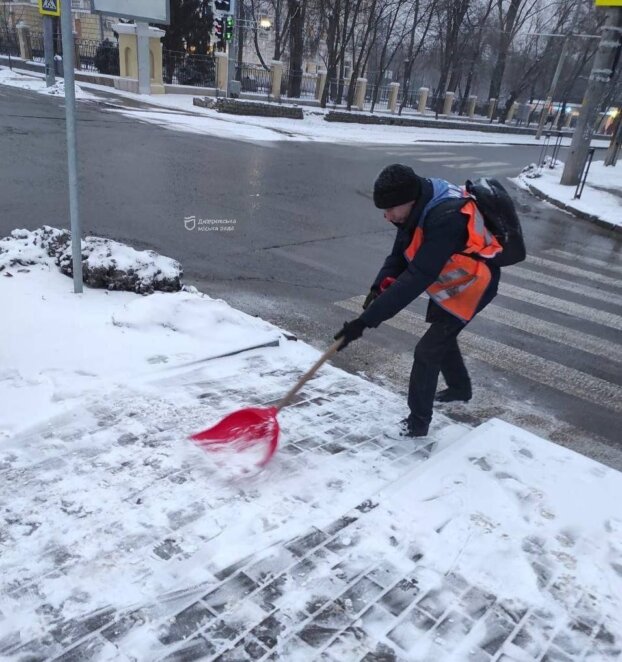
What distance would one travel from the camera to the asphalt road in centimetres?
455

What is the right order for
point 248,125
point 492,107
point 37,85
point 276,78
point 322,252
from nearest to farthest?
1. point 322,252
2. point 248,125
3. point 37,85
4. point 276,78
5. point 492,107

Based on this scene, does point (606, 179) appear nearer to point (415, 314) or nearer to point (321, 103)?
point (415, 314)

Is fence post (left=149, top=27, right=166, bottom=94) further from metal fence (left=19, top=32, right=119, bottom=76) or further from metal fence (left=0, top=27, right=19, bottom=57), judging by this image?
metal fence (left=0, top=27, right=19, bottom=57)

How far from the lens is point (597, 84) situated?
14.1 meters

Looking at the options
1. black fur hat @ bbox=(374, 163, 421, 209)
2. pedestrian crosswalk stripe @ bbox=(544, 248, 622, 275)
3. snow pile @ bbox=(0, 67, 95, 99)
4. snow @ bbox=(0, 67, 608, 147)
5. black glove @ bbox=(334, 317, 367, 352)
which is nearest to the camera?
black fur hat @ bbox=(374, 163, 421, 209)

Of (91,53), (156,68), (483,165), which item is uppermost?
(91,53)

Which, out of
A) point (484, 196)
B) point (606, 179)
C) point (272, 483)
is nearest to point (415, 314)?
point (484, 196)

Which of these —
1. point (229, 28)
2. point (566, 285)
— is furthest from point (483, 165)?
point (566, 285)

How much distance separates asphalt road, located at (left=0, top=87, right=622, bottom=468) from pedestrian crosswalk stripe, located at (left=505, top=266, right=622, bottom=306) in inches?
1.4

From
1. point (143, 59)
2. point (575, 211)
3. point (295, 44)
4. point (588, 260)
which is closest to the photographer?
point (588, 260)

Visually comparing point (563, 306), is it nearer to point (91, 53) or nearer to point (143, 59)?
point (143, 59)

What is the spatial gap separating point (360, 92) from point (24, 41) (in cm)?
2073

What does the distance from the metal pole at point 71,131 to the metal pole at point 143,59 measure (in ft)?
77.0

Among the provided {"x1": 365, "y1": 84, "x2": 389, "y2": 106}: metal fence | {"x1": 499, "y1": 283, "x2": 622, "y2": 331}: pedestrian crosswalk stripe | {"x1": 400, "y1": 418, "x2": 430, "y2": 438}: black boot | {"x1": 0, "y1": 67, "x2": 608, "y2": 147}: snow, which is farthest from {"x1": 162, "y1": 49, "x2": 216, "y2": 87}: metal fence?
{"x1": 400, "y1": 418, "x2": 430, "y2": 438}: black boot
